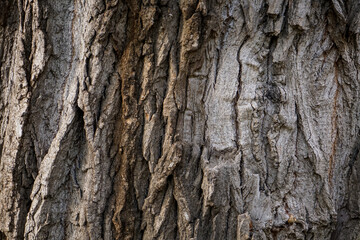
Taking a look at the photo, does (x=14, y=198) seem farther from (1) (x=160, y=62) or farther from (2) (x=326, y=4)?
(2) (x=326, y=4)

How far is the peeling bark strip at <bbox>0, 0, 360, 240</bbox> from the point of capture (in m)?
1.55

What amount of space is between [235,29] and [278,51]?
0.23m

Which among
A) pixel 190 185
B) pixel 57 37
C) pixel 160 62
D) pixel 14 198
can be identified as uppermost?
pixel 57 37

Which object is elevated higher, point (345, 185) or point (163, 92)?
point (163, 92)

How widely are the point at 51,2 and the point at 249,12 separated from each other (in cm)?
99

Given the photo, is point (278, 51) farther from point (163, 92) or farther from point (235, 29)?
point (163, 92)

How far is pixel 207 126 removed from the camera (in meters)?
1.59

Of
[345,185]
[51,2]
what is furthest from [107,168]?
[345,185]

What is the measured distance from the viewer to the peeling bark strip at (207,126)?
1549 millimetres

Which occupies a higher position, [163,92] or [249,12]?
[249,12]

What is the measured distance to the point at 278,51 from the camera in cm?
158

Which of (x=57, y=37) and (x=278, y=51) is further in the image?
(x=57, y=37)

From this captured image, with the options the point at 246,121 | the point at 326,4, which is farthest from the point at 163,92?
the point at 326,4

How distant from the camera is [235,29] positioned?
158cm
